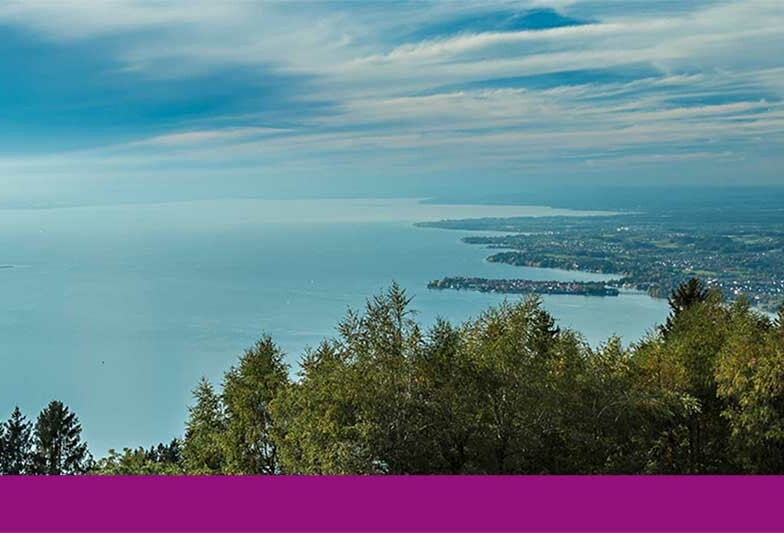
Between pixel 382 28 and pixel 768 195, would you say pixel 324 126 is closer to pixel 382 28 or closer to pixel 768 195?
pixel 382 28

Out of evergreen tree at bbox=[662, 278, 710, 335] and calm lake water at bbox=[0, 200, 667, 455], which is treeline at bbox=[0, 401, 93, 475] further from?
evergreen tree at bbox=[662, 278, 710, 335]

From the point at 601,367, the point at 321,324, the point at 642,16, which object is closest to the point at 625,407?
the point at 601,367

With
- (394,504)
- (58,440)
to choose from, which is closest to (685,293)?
(58,440)

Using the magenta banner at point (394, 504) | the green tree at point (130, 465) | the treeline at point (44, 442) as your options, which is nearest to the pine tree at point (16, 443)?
the treeline at point (44, 442)

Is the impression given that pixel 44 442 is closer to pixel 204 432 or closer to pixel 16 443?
Answer: pixel 16 443

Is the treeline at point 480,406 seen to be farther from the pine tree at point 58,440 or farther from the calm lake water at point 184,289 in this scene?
the pine tree at point 58,440
